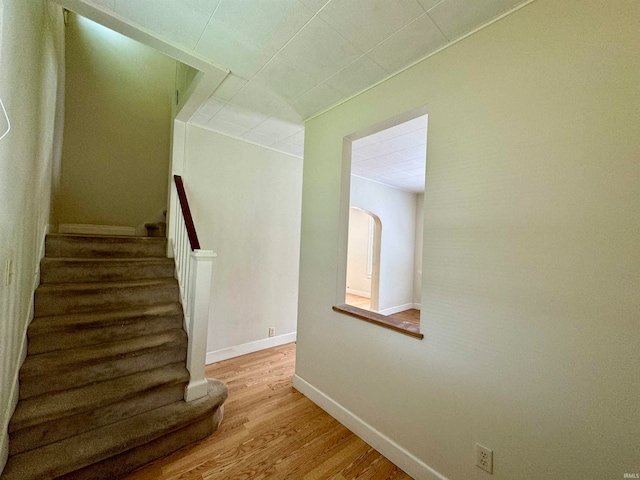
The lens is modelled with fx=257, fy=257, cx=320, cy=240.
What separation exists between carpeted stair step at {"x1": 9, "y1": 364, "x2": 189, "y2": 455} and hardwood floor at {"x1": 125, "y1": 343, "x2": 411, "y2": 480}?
1.15 ft

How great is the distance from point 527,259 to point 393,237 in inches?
161

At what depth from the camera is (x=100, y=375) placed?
1.72 meters

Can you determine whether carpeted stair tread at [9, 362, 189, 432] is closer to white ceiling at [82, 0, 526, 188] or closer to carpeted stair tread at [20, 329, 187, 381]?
carpeted stair tread at [20, 329, 187, 381]

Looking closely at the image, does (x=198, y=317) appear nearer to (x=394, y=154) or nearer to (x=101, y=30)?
(x=394, y=154)

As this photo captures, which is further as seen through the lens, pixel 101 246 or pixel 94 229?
pixel 94 229

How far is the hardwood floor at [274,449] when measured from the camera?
152cm

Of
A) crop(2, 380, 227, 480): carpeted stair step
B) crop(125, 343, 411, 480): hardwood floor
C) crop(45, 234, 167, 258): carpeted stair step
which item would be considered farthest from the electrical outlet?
crop(45, 234, 167, 258): carpeted stair step

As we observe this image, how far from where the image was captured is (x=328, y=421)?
2.00m

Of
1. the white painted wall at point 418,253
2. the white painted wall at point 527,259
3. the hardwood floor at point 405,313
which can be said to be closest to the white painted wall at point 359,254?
the hardwood floor at point 405,313

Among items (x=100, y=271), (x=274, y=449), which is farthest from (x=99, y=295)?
(x=274, y=449)

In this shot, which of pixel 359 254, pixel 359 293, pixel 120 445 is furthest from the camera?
pixel 359 254

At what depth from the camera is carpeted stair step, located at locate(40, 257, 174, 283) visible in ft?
6.77

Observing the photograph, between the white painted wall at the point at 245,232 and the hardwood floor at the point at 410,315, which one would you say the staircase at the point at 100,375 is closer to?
the white painted wall at the point at 245,232

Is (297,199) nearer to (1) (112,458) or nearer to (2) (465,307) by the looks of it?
(2) (465,307)
